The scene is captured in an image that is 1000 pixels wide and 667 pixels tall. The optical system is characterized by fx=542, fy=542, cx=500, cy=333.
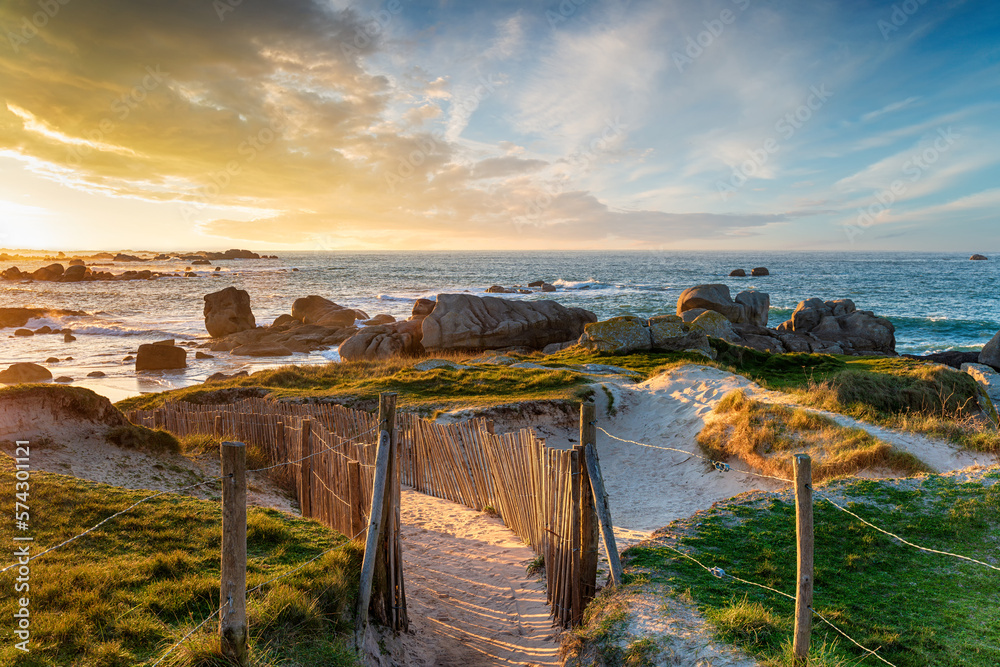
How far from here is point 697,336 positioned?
1950cm

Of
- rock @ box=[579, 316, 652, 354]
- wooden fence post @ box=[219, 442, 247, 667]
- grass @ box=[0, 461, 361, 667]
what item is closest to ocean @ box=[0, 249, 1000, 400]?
rock @ box=[579, 316, 652, 354]

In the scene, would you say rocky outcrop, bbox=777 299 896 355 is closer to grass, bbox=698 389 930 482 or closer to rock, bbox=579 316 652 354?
rock, bbox=579 316 652 354

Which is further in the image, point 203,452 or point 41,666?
point 203,452

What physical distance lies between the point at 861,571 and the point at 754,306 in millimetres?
31807

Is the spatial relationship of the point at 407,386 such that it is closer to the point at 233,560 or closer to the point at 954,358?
the point at 233,560

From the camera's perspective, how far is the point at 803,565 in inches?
152

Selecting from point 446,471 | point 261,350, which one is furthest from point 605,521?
point 261,350

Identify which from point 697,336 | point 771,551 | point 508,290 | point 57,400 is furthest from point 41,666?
point 508,290

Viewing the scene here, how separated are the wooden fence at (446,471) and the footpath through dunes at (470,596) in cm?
29

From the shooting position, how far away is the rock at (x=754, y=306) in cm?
3362

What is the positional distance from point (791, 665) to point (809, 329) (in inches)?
1332

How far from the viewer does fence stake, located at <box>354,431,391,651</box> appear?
467 cm

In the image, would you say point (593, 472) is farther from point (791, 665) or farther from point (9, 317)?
point (9, 317)

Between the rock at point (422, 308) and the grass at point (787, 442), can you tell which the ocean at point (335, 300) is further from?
the grass at point (787, 442)
